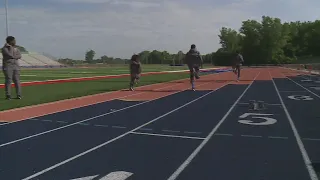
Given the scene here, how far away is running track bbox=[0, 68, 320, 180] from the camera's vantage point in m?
5.31

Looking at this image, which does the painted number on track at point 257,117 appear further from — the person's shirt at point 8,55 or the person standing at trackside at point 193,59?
the person's shirt at point 8,55

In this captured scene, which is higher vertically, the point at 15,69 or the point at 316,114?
the point at 15,69

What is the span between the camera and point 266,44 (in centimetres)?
11950

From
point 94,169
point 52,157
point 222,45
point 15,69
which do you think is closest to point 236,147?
point 94,169

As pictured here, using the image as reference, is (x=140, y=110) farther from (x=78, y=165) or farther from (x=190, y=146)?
(x=78, y=165)

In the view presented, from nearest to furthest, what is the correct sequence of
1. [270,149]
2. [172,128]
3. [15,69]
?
[270,149], [172,128], [15,69]

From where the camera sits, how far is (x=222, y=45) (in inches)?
5241

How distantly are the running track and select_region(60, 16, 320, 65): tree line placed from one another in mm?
100609

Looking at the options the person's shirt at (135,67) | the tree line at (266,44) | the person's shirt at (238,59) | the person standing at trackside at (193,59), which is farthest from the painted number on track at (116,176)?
the tree line at (266,44)

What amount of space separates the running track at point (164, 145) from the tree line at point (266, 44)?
100609 mm

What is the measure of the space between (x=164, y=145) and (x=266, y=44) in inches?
4647

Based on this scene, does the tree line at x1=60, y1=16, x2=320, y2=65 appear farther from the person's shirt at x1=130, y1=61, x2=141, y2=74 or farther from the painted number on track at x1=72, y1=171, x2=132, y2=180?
the painted number on track at x1=72, y1=171, x2=132, y2=180

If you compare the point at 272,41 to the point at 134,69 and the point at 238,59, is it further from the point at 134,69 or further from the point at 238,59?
the point at 134,69

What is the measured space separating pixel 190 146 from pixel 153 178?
186cm
